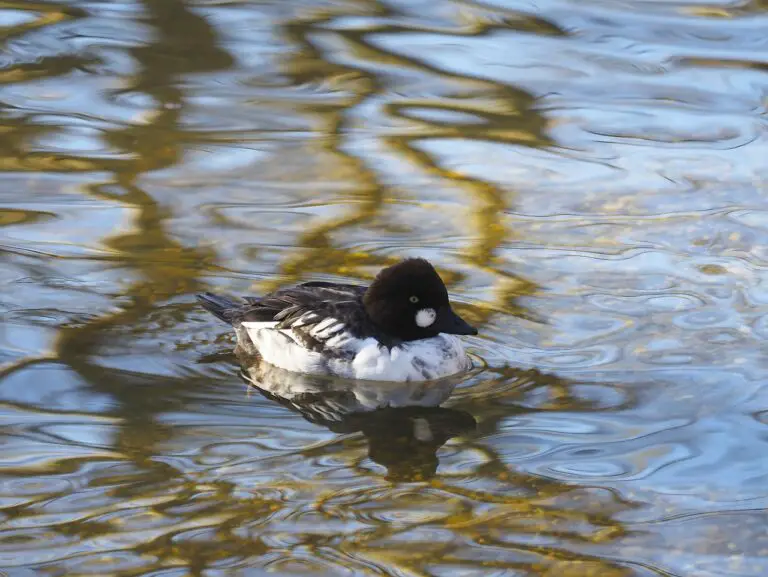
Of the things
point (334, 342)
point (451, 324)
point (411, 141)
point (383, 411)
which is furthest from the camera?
point (411, 141)

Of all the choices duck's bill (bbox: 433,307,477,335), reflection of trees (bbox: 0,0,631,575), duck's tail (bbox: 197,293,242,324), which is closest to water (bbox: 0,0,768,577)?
reflection of trees (bbox: 0,0,631,575)

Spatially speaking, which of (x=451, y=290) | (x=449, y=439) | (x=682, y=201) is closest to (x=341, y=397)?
(x=449, y=439)

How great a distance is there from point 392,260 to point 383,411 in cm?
183

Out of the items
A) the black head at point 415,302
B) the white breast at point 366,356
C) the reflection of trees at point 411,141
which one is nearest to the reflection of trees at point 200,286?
the reflection of trees at point 411,141

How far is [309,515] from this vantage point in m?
6.36

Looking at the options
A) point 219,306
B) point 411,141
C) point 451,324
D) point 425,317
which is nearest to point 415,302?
point 425,317

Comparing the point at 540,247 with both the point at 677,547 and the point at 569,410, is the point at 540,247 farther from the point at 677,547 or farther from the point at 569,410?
the point at 677,547

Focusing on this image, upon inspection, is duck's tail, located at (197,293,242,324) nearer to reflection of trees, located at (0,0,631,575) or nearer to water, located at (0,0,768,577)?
water, located at (0,0,768,577)

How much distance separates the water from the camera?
633 centimetres

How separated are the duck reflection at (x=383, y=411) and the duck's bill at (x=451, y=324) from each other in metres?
0.26

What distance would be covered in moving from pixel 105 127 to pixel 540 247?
373cm

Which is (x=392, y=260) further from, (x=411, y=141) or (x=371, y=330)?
(x=411, y=141)

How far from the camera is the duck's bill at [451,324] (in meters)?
7.80

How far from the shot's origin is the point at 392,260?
9.30 m
